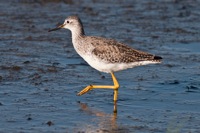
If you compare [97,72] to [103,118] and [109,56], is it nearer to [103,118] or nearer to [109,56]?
[109,56]

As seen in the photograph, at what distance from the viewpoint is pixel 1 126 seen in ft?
26.6

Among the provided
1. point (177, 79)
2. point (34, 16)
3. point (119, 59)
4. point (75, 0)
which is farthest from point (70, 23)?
point (75, 0)

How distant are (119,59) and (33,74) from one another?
5.99ft

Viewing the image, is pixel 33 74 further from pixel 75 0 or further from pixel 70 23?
pixel 75 0

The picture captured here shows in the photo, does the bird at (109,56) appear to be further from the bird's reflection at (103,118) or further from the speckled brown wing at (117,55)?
the bird's reflection at (103,118)

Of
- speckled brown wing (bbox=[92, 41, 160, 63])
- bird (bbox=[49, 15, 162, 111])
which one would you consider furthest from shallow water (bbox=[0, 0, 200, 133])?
speckled brown wing (bbox=[92, 41, 160, 63])

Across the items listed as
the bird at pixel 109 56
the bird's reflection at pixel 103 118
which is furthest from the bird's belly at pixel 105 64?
the bird's reflection at pixel 103 118

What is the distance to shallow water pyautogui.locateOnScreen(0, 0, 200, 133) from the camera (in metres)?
8.58

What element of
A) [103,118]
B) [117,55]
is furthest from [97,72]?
[103,118]

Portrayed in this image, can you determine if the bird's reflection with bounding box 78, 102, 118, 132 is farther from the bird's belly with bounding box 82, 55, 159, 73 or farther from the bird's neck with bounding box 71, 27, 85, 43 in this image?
the bird's neck with bounding box 71, 27, 85, 43

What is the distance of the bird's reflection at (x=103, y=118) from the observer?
8328 mm

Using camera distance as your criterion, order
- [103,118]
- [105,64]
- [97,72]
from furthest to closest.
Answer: [97,72]
[105,64]
[103,118]

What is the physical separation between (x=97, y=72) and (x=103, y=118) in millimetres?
2520

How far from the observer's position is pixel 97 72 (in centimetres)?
1120
